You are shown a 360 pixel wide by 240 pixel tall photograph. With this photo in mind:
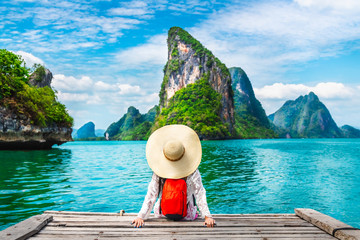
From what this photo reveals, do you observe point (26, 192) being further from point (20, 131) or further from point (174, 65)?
point (174, 65)

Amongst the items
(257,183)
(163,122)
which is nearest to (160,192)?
(257,183)

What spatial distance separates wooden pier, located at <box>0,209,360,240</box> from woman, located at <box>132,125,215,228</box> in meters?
0.16

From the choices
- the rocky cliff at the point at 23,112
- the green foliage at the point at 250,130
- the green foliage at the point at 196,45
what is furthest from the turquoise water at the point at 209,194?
the green foliage at the point at 250,130

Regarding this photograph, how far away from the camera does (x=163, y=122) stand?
87.8 metres

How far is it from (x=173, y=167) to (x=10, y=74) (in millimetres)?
32124

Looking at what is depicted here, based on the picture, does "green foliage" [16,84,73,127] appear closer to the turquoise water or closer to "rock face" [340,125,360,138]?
the turquoise water

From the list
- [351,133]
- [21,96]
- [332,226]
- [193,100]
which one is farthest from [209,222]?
[351,133]

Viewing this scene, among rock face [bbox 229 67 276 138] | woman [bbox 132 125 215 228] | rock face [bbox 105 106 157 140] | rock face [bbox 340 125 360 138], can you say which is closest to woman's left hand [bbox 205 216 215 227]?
woman [bbox 132 125 215 228]

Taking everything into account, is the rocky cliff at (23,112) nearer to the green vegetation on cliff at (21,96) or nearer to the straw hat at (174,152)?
the green vegetation on cliff at (21,96)

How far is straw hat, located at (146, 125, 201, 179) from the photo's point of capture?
3.02 metres

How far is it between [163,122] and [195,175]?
278 feet

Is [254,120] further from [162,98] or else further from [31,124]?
[31,124]

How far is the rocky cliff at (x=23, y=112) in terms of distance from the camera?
26391mm

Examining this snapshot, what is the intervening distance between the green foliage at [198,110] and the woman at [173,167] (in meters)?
73.2
